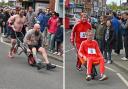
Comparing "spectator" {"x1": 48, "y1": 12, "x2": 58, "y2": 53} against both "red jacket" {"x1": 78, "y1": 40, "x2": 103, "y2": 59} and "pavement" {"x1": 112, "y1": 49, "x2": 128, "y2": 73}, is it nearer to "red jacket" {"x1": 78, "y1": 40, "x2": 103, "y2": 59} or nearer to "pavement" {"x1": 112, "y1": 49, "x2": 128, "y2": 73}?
"pavement" {"x1": 112, "y1": 49, "x2": 128, "y2": 73}

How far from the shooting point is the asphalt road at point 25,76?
10.4 metres

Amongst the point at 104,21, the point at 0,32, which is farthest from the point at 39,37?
the point at 0,32

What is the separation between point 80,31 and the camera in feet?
43.0

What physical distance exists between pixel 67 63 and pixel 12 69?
276 centimetres

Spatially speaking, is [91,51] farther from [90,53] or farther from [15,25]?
[15,25]

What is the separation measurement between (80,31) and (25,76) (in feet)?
7.85

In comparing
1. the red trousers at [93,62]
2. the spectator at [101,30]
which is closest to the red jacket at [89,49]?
the red trousers at [93,62]

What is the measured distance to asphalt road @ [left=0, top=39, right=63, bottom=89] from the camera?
411 inches

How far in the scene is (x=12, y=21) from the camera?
50.3ft

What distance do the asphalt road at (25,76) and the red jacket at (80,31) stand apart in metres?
1.04

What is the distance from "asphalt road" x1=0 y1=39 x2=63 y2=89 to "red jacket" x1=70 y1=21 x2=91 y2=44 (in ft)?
3.43

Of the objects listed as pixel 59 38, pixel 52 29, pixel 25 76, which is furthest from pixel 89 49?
pixel 52 29

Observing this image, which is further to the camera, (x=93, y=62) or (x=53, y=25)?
(x=53, y=25)

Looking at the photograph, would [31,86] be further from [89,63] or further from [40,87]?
[89,63]
